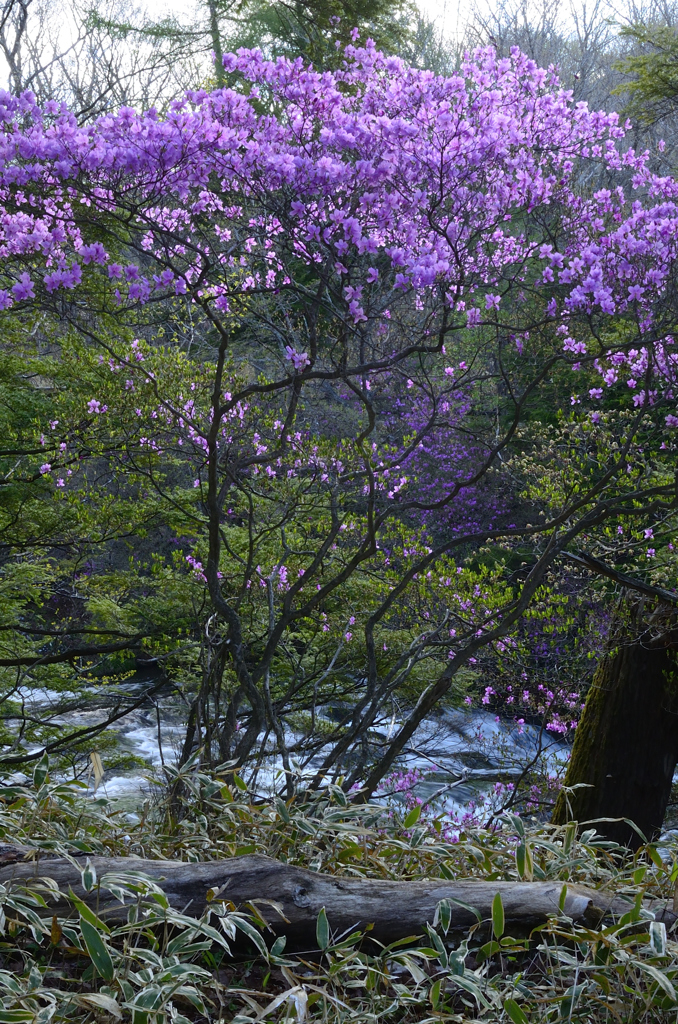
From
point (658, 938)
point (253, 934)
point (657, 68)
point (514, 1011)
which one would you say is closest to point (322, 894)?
point (253, 934)

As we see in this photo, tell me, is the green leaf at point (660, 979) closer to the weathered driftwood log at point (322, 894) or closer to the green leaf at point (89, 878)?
the weathered driftwood log at point (322, 894)

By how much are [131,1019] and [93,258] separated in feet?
10.6

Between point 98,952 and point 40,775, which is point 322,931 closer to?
point 98,952

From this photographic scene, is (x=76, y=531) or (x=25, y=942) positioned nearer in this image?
(x=25, y=942)

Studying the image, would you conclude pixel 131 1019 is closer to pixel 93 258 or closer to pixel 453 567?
pixel 93 258

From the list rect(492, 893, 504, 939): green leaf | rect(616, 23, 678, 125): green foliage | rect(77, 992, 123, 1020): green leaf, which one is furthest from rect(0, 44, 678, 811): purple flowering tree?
rect(616, 23, 678, 125): green foliage

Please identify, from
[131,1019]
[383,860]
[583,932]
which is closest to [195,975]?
[131,1019]

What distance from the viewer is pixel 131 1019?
1626mm

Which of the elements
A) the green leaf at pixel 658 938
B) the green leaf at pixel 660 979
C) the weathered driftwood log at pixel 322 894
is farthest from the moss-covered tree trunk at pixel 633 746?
the green leaf at pixel 660 979

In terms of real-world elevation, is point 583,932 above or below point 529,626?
below

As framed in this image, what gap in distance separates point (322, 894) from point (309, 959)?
0.14 metres

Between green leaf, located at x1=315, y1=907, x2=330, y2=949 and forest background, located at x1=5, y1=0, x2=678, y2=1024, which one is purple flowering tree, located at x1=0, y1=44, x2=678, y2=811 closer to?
forest background, located at x1=5, y1=0, x2=678, y2=1024

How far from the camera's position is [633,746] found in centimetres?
509

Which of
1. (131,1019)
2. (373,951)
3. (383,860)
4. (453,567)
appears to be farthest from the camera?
(453,567)
